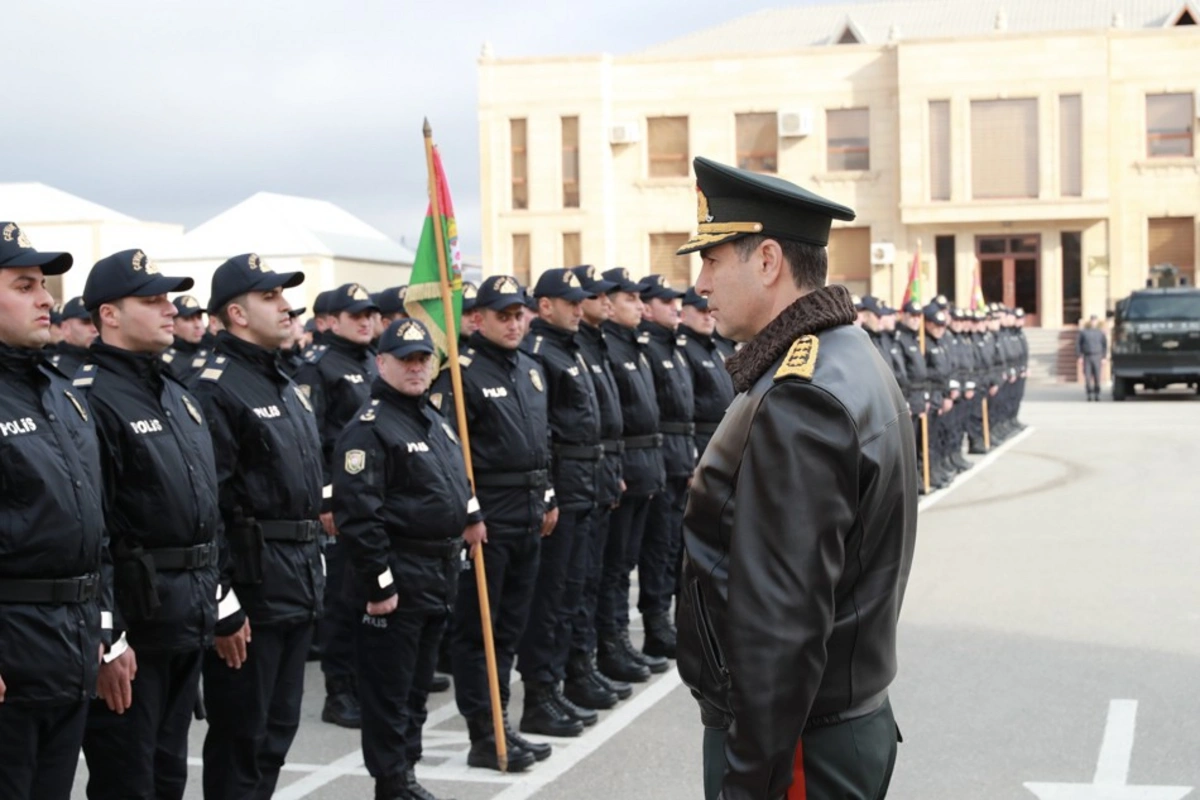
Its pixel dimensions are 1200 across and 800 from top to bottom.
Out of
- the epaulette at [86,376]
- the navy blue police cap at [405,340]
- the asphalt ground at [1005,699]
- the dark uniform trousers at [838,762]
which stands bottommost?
the asphalt ground at [1005,699]

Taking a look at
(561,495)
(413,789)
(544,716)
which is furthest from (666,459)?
(413,789)

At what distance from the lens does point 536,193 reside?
55750 mm

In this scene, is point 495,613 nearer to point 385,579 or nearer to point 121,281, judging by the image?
point 385,579

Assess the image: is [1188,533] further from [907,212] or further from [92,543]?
[907,212]

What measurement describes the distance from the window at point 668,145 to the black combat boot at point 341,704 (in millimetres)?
47435

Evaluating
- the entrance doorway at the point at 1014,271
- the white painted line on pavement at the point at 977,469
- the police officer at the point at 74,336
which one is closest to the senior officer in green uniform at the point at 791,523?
the police officer at the point at 74,336

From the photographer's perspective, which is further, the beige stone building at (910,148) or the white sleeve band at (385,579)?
the beige stone building at (910,148)

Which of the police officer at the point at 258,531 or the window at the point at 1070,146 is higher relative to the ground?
the window at the point at 1070,146

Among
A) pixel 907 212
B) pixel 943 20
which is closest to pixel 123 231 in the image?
pixel 907 212

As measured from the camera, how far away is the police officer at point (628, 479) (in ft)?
31.1

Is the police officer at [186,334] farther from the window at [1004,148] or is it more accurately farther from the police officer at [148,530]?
the window at [1004,148]

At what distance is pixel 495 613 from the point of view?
7.94 metres

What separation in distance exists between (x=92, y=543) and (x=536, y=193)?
5147 cm

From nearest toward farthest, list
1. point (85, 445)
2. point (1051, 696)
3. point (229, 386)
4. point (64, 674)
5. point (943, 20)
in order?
1. point (64, 674)
2. point (85, 445)
3. point (229, 386)
4. point (1051, 696)
5. point (943, 20)
